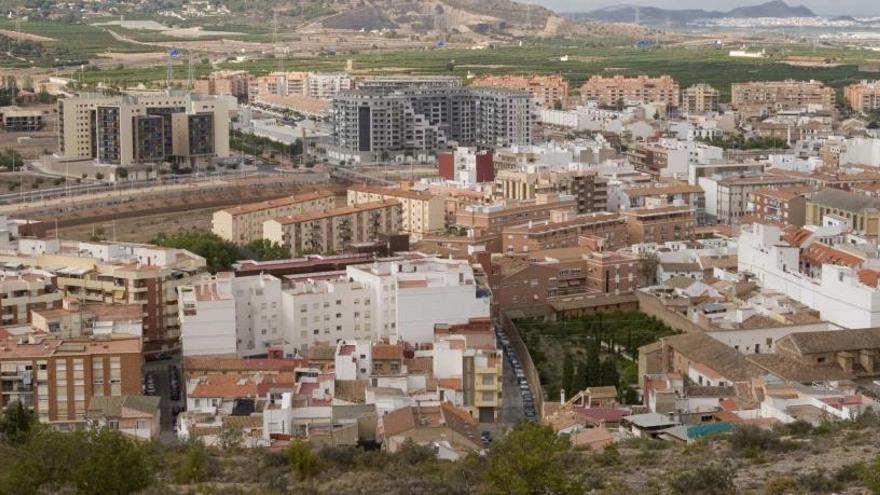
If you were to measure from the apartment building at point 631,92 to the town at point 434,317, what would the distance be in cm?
1166

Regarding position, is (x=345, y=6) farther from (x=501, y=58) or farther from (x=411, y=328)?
(x=411, y=328)

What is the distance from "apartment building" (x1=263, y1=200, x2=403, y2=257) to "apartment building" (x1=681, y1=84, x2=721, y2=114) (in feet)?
66.4

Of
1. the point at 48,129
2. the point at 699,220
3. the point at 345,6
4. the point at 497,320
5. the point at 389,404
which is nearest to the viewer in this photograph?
Answer: the point at 389,404

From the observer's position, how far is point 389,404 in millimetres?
11789

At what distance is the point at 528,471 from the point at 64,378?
5.47m

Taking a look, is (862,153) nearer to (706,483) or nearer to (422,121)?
(422,121)

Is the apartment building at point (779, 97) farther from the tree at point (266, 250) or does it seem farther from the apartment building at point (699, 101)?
the tree at point (266, 250)

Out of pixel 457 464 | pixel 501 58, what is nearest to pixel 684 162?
pixel 457 464

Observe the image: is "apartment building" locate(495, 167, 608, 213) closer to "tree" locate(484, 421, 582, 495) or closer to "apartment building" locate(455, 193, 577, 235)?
"apartment building" locate(455, 193, 577, 235)

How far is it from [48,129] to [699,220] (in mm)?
16184

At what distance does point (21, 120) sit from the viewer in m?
34.7

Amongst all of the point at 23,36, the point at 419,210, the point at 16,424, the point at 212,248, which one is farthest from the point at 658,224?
the point at 23,36

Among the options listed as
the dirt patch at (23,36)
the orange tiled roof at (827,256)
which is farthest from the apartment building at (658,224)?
the dirt patch at (23,36)

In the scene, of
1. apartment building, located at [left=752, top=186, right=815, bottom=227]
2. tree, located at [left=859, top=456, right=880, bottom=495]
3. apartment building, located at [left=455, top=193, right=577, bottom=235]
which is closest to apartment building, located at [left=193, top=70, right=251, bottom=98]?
apartment building, located at [left=455, top=193, right=577, bottom=235]
